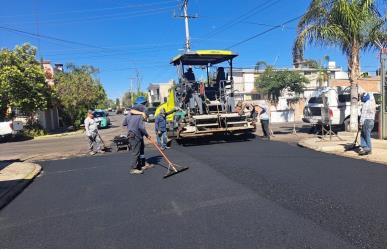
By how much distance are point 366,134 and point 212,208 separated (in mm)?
5769

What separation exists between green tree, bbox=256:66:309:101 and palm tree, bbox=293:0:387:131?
19.0 m

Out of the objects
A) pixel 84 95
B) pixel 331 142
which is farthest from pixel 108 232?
pixel 84 95

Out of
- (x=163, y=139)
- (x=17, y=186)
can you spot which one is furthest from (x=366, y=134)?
(x=17, y=186)

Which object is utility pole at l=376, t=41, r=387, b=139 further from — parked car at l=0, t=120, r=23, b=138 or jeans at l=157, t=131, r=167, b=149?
parked car at l=0, t=120, r=23, b=138

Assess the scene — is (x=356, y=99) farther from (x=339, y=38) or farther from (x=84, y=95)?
Answer: (x=84, y=95)

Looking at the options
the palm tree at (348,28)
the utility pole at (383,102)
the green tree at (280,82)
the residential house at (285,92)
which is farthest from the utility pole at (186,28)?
the utility pole at (383,102)

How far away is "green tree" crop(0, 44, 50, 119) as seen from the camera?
985 inches

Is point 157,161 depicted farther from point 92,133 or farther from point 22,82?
point 22,82

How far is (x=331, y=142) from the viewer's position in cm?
1227

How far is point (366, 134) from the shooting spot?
32.1ft

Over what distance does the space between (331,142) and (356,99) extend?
3.84m

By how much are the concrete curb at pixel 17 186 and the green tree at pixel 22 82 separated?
641 inches

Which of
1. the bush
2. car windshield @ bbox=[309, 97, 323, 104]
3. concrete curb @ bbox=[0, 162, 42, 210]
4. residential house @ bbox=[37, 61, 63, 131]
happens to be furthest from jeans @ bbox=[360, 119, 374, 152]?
residential house @ bbox=[37, 61, 63, 131]

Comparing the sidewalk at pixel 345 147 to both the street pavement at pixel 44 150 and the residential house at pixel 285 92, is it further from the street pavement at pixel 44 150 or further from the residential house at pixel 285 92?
the residential house at pixel 285 92
